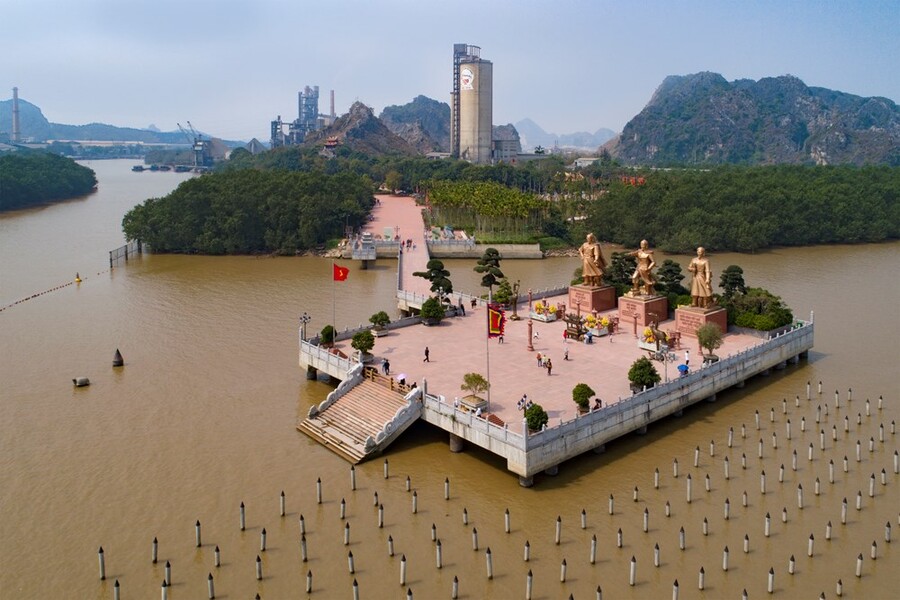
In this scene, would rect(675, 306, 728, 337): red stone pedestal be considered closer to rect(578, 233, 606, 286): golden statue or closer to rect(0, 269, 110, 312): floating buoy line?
rect(578, 233, 606, 286): golden statue

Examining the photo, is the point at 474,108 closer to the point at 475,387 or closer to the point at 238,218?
the point at 238,218

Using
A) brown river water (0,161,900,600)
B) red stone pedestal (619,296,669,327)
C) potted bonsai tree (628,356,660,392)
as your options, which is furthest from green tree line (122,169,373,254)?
potted bonsai tree (628,356,660,392)

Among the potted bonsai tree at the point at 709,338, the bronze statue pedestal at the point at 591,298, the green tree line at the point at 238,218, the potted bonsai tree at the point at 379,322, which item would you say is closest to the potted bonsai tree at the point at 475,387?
the potted bonsai tree at the point at 379,322

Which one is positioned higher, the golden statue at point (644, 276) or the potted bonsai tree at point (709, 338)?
the golden statue at point (644, 276)

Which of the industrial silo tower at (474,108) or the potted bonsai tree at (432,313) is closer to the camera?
the potted bonsai tree at (432,313)

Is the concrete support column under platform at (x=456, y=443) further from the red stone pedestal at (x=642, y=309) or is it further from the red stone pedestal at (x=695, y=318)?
the red stone pedestal at (x=642, y=309)

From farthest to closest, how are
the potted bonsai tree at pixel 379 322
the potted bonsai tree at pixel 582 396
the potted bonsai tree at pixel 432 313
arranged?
the potted bonsai tree at pixel 432 313
the potted bonsai tree at pixel 379 322
the potted bonsai tree at pixel 582 396
